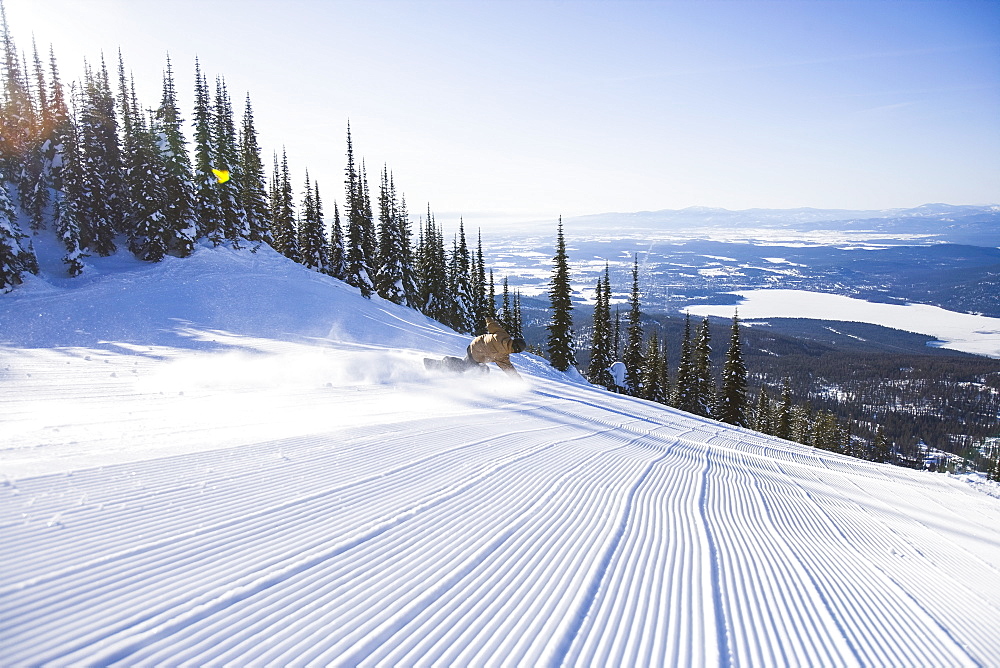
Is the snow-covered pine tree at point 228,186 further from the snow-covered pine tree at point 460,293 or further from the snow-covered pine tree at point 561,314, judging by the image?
the snow-covered pine tree at point 561,314

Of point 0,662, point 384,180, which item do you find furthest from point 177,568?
point 384,180

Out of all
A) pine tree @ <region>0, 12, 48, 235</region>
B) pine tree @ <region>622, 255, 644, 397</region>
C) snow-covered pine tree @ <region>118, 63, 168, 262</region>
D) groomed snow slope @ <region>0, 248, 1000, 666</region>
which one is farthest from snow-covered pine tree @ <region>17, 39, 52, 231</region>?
pine tree @ <region>622, 255, 644, 397</region>

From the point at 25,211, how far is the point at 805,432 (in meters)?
76.8

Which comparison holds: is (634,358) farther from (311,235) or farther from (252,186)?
(252,186)

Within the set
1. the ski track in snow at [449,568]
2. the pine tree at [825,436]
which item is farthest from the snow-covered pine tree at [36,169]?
the pine tree at [825,436]

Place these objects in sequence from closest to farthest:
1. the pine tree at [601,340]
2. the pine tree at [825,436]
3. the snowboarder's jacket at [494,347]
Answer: the snowboarder's jacket at [494,347], the pine tree at [601,340], the pine tree at [825,436]

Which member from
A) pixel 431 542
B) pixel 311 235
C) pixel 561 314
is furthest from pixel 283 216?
pixel 431 542

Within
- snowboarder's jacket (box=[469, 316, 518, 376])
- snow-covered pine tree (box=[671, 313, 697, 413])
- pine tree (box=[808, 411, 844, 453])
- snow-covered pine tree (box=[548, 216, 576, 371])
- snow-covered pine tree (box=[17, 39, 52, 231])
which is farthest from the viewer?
pine tree (box=[808, 411, 844, 453])

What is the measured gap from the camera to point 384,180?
53.6m

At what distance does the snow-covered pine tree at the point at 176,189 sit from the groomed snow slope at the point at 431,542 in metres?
22.8

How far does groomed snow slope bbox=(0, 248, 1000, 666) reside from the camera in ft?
10.6

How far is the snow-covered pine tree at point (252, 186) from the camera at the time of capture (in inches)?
1550

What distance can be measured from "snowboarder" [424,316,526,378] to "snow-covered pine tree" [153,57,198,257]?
25592 millimetres

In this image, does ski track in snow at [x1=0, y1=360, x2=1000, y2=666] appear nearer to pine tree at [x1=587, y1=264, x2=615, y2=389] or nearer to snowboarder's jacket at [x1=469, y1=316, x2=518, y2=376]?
snowboarder's jacket at [x1=469, y1=316, x2=518, y2=376]
